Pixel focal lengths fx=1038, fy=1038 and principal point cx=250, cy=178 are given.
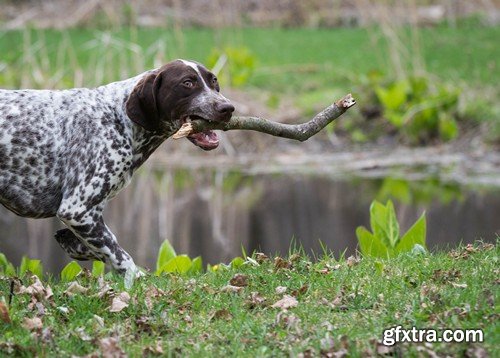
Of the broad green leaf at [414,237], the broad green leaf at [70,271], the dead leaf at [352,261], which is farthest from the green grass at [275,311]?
the broad green leaf at [414,237]

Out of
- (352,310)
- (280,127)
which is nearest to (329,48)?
(280,127)

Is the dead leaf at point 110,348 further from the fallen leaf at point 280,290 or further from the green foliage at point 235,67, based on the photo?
the green foliage at point 235,67

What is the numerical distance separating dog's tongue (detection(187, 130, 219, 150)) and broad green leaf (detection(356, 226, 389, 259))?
1.51m

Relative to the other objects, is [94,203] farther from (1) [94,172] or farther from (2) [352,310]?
(2) [352,310]

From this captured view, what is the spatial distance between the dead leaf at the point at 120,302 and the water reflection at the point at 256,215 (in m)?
4.28

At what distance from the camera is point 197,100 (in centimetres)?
672

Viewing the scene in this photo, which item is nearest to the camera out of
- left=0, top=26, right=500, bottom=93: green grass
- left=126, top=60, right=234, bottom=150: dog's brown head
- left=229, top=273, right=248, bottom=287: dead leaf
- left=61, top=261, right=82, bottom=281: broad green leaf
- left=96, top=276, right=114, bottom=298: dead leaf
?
left=96, top=276, right=114, bottom=298: dead leaf

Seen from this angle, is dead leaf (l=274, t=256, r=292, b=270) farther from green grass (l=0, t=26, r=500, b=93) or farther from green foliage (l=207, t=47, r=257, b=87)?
green foliage (l=207, t=47, r=257, b=87)

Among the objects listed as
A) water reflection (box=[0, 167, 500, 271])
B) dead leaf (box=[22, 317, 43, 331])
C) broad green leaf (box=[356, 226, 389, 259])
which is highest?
dead leaf (box=[22, 317, 43, 331])

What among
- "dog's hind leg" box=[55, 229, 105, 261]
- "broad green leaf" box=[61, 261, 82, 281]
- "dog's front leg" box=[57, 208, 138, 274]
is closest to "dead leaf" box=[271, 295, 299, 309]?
"dog's front leg" box=[57, 208, 138, 274]

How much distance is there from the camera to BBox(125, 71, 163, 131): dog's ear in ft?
22.1

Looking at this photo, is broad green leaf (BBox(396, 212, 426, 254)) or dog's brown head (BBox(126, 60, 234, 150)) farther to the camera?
broad green leaf (BBox(396, 212, 426, 254))

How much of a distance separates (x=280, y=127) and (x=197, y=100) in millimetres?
640

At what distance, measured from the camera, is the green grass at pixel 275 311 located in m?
5.10
